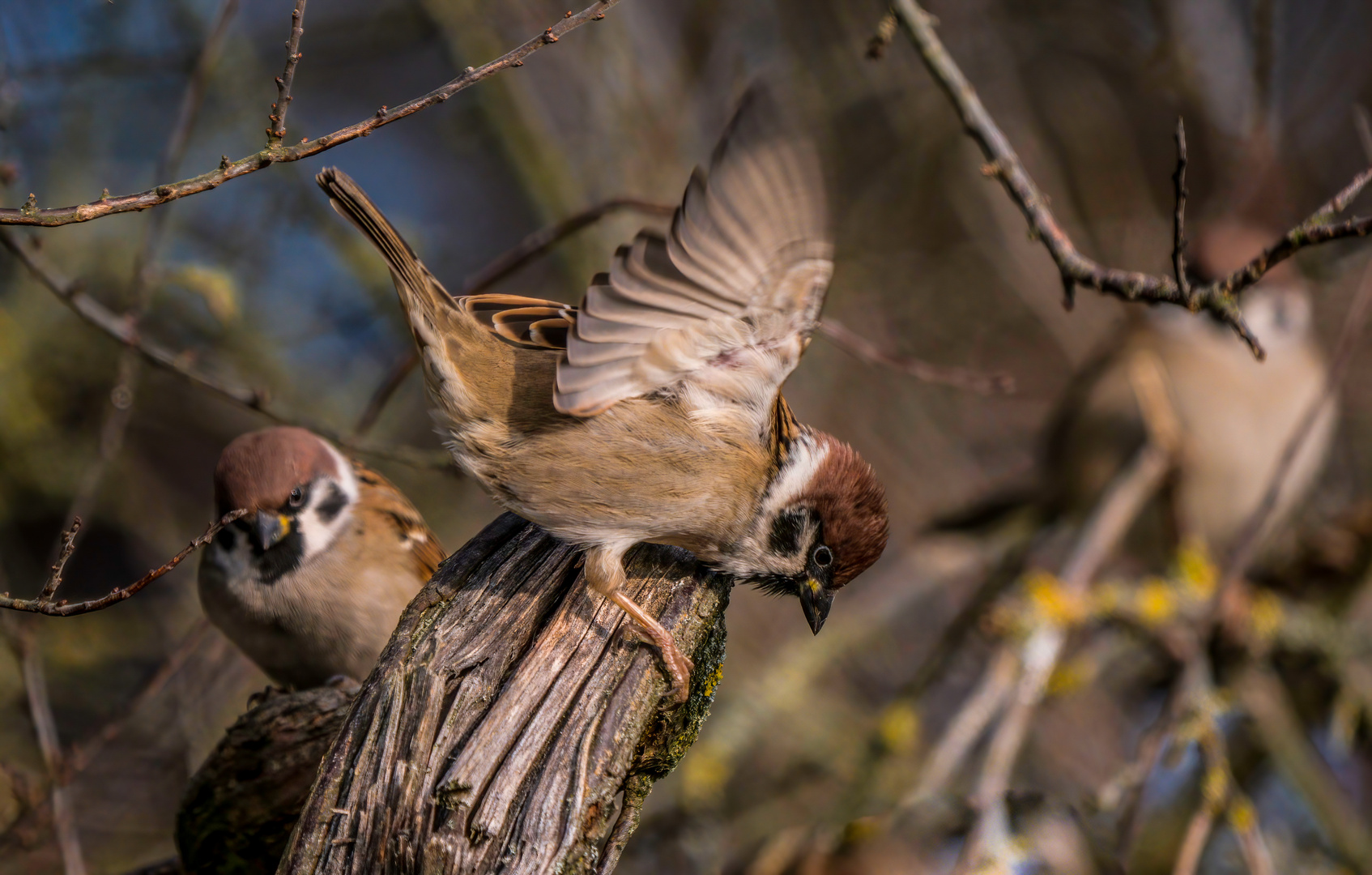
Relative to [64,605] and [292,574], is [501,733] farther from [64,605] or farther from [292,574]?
[292,574]

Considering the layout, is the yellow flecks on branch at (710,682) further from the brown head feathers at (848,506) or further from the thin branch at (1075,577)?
the thin branch at (1075,577)

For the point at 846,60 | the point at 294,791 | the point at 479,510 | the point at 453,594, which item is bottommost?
the point at 294,791

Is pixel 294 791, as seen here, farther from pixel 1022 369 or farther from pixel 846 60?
pixel 1022 369

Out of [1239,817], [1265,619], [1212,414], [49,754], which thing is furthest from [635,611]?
[1212,414]

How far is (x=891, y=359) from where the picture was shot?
2932mm

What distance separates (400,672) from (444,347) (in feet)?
2.62

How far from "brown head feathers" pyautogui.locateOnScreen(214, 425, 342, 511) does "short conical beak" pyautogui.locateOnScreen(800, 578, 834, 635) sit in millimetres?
1421

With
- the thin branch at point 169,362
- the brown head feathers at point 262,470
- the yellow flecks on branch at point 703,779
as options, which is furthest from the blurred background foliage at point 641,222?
the brown head feathers at point 262,470

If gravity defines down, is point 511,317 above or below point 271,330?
below

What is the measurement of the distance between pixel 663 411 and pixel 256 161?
96 centimetres

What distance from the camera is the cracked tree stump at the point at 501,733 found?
1.53 m

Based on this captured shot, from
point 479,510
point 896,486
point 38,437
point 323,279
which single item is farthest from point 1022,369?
point 38,437

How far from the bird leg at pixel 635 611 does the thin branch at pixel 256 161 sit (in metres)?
0.87

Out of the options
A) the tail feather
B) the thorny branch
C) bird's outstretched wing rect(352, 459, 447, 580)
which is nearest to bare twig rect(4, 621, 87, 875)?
bird's outstretched wing rect(352, 459, 447, 580)
